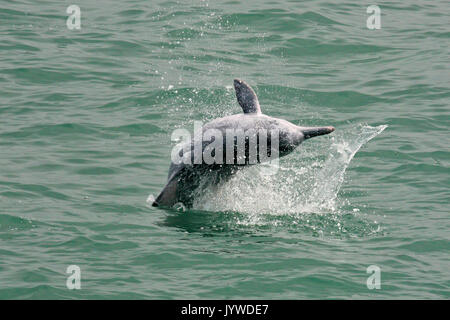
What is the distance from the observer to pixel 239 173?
15.0 meters

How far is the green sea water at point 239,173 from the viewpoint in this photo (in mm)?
12438

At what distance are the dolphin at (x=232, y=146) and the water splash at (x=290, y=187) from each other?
45 cm

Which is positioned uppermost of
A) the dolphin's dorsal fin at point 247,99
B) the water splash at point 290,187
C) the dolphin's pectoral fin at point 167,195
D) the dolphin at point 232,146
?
the dolphin's dorsal fin at point 247,99

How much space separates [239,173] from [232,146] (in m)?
1.36

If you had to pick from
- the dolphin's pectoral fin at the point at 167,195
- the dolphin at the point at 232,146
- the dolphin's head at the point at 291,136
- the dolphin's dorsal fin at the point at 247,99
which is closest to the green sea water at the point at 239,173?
the dolphin's pectoral fin at the point at 167,195

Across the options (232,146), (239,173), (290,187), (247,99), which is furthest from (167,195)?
(290,187)

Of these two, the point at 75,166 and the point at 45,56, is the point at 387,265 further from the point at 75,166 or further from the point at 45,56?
the point at 45,56

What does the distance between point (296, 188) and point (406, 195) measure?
5.89 feet

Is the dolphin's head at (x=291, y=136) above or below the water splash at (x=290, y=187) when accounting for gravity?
above

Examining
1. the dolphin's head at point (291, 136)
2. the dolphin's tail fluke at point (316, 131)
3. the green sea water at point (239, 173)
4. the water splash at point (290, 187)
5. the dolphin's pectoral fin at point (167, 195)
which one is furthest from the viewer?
the water splash at point (290, 187)

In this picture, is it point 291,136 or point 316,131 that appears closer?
point 316,131

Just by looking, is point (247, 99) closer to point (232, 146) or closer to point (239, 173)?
point (232, 146)

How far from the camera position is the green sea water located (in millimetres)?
12438

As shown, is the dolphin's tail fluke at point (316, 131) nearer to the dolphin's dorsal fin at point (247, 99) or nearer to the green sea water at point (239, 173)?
the dolphin's dorsal fin at point (247, 99)
